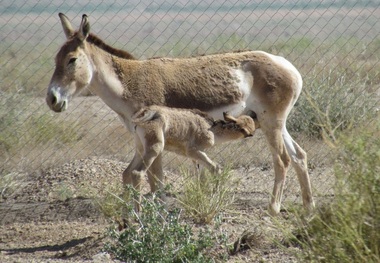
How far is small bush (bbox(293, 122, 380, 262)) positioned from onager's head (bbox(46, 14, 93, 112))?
166 inches

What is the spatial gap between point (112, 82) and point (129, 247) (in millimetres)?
3045

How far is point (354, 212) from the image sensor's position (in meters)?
5.41

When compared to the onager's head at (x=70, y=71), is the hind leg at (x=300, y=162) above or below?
above

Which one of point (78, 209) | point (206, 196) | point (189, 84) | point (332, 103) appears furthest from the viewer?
point (332, 103)

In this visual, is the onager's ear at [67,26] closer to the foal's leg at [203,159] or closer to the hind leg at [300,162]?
the foal's leg at [203,159]

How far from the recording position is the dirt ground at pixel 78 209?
28.1 ft

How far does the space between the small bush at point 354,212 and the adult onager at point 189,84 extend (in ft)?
11.6

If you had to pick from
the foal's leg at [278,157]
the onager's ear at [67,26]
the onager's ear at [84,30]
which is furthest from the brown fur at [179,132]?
the onager's ear at [67,26]

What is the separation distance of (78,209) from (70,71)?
212 cm

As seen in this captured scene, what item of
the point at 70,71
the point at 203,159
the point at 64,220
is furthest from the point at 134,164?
the point at 64,220

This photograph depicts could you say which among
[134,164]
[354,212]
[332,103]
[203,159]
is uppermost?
[354,212]

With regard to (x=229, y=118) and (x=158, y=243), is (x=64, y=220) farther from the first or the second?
(x=158, y=243)

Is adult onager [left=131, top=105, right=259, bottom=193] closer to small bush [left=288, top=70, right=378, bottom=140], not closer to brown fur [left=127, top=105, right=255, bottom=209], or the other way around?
brown fur [left=127, top=105, right=255, bottom=209]

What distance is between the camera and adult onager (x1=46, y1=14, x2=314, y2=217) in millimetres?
9305
